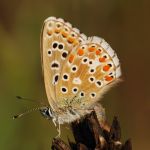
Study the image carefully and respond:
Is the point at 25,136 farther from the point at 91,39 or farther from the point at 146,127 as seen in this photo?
the point at 146,127

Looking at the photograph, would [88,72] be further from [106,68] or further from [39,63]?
[39,63]

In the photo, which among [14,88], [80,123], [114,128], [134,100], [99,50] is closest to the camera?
[114,128]

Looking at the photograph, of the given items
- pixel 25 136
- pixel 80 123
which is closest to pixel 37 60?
pixel 25 136

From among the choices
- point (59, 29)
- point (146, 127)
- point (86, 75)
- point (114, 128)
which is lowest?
point (146, 127)

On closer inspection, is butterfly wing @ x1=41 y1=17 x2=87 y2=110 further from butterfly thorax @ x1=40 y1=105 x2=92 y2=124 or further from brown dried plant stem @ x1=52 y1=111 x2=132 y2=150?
brown dried plant stem @ x1=52 y1=111 x2=132 y2=150

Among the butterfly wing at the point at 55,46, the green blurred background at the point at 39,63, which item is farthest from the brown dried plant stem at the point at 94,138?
the green blurred background at the point at 39,63

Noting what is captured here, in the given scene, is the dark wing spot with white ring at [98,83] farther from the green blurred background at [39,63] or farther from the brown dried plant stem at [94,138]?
the green blurred background at [39,63]
